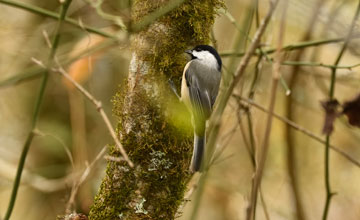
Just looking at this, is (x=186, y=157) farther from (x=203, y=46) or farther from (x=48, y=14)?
(x=48, y=14)

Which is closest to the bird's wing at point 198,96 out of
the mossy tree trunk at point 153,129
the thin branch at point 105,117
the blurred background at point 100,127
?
the mossy tree trunk at point 153,129

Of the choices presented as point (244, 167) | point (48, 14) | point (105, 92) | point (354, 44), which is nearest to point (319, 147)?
point (244, 167)

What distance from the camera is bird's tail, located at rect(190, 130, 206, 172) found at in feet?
8.43

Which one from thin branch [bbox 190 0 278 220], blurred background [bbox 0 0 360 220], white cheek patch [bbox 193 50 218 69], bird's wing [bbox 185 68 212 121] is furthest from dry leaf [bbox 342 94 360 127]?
blurred background [bbox 0 0 360 220]

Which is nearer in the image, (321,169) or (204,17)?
(204,17)

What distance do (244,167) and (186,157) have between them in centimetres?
345

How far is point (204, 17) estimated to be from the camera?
2.61 metres

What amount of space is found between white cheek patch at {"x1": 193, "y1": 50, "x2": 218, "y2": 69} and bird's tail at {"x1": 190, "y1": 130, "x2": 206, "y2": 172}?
45cm

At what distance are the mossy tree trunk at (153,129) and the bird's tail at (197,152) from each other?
8cm

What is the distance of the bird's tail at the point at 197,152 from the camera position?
2568 mm

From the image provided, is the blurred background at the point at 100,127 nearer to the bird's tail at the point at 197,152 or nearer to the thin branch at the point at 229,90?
the bird's tail at the point at 197,152

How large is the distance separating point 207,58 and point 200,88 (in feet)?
0.77

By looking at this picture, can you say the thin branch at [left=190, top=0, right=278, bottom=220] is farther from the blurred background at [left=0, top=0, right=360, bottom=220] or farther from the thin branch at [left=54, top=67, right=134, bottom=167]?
the blurred background at [left=0, top=0, right=360, bottom=220]

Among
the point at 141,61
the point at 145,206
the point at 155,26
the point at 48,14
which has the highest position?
the point at 48,14
